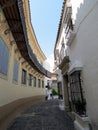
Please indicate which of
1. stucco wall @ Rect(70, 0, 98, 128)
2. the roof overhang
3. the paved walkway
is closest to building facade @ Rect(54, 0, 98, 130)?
stucco wall @ Rect(70, 0, 98, 128)

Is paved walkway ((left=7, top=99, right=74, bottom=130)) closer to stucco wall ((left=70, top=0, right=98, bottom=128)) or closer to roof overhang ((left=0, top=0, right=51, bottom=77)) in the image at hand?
stucco wall ((left=70, top=0, right=98, bottom=128))

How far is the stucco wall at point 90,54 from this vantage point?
161 inches

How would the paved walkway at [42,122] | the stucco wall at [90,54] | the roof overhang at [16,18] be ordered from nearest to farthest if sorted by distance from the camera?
the stucco wall at [90,54]
the roof overhang at [16,18]
the paved walkway at [42,122]

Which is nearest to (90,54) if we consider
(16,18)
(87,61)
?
(87,61)

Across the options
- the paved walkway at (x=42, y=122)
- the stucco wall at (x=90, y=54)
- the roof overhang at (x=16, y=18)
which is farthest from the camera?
the paved walkway at (x=42, y=122)

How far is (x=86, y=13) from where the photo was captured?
4.70 meters

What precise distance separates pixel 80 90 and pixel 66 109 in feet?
14.8

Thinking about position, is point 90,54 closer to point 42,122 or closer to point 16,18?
point 16,18

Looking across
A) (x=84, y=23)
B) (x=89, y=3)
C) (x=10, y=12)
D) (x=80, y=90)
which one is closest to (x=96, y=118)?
(x=80, y=90)

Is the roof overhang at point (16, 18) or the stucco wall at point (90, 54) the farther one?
the roof overhang at point (16, 18)

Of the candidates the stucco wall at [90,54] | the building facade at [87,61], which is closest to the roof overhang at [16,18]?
the building facade at [87,61]

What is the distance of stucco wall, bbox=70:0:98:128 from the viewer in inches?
161

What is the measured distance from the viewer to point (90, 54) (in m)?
4.38

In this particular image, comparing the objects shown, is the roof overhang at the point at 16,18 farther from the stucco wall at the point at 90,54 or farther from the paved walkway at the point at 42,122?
the paved walkway at the point at 42,122
